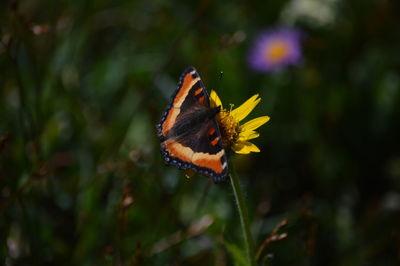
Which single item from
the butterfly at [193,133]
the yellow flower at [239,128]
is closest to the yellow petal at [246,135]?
the yellow flower at [239,128]

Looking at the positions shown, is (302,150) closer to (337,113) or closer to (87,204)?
(337,113)

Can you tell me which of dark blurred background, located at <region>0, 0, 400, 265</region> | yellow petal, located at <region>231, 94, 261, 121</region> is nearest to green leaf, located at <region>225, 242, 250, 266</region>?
dark blurred background, located at <region>0, 0, 400, 265</region>

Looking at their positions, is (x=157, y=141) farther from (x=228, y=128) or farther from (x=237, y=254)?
(x=237, y=254)

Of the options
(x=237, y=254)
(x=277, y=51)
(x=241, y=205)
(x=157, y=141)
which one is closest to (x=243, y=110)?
(x=241, y=205)

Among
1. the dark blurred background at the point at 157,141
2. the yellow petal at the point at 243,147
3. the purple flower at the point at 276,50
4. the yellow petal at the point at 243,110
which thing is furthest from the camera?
the purple flower at the point at 276,50

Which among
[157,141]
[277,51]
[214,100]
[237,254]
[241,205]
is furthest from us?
[277,51]

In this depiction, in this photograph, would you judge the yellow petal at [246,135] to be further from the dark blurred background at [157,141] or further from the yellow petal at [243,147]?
the dark blurred background at [157,141]

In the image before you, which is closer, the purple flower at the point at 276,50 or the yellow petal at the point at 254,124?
the yellow petal at the point at 254,124

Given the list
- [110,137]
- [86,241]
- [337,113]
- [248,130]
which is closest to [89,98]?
[110,137]
